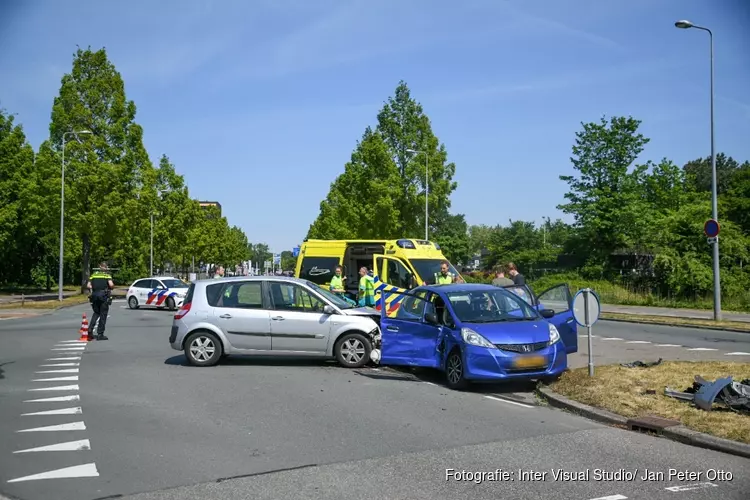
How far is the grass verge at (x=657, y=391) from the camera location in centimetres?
721

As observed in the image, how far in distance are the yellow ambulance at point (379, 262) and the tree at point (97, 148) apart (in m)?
24.1

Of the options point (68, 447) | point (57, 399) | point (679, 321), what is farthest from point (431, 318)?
point (679, 321)

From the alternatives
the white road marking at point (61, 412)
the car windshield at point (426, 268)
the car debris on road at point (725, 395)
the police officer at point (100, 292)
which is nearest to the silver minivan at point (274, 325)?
the white road marking at point (61, 412)

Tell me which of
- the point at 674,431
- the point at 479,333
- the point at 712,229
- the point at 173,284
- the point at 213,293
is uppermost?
the point at 712,229

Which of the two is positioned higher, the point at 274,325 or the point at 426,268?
the point at 426,268

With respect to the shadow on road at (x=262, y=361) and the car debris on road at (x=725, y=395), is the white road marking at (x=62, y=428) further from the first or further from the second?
the car debris on road at (x=725, y=395)

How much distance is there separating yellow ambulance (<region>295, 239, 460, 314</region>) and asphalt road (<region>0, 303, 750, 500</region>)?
144 inches

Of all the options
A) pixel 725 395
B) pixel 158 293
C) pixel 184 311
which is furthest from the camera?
pixel 158 293

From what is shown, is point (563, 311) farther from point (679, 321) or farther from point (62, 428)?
point (679, 321)

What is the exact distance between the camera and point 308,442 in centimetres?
688

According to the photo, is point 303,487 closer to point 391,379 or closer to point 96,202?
point 391,379

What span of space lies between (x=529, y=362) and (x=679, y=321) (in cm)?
1541

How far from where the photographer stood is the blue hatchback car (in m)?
9.58

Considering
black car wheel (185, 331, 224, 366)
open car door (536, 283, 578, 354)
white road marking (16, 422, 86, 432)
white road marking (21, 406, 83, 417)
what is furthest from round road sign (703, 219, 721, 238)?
white road marking (16, 422, 86, 432)
